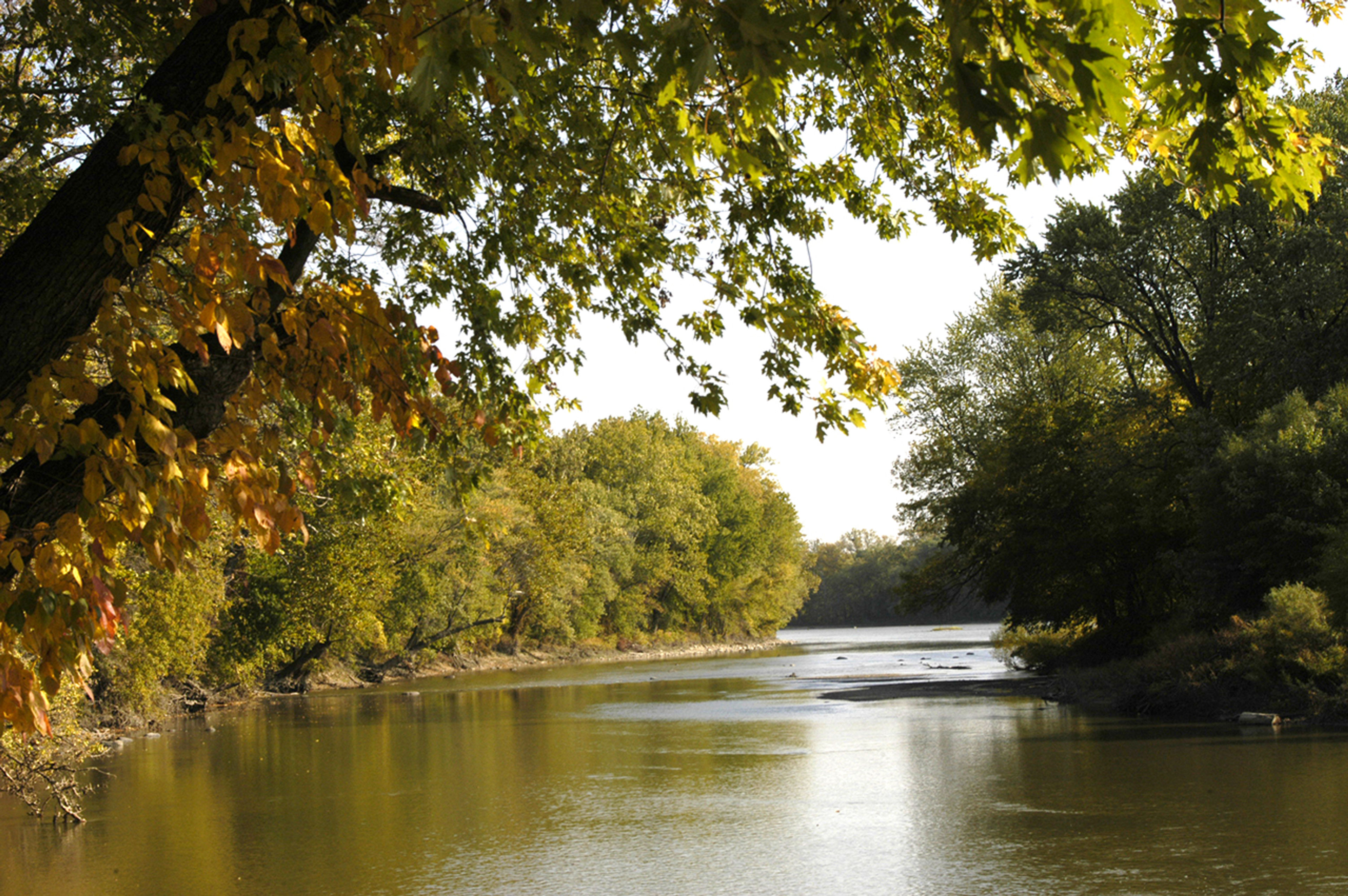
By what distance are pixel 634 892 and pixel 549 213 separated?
5.47 meters

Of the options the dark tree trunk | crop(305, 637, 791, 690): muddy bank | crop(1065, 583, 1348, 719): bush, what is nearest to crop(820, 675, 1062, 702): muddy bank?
crop(1065, 583, 1348, 719): bush

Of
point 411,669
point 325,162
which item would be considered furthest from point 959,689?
point 325,162

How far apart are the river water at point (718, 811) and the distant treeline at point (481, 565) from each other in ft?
10.1

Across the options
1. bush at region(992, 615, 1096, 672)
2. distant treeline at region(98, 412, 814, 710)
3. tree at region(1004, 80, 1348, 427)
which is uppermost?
tree at region(1004, 80, 1348, 427)

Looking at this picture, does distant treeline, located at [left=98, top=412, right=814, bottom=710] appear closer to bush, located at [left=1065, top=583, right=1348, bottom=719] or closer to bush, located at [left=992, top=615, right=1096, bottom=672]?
bush, located at [left=1065, top=583, right=1348, bottom=719]

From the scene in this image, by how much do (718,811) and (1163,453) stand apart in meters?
16.7

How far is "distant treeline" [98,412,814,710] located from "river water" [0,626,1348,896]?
3.09m

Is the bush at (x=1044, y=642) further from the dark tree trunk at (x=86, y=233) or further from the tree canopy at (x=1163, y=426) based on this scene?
the dark tree trunk at (x=86, y=233)

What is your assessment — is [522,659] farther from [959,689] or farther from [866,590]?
[866,590]

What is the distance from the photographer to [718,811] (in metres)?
12.3

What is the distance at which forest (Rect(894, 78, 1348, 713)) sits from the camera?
61.4 feet

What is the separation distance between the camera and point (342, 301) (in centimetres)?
395

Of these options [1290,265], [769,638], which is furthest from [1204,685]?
[769,638]

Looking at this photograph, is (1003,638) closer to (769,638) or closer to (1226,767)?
(1226,767)
